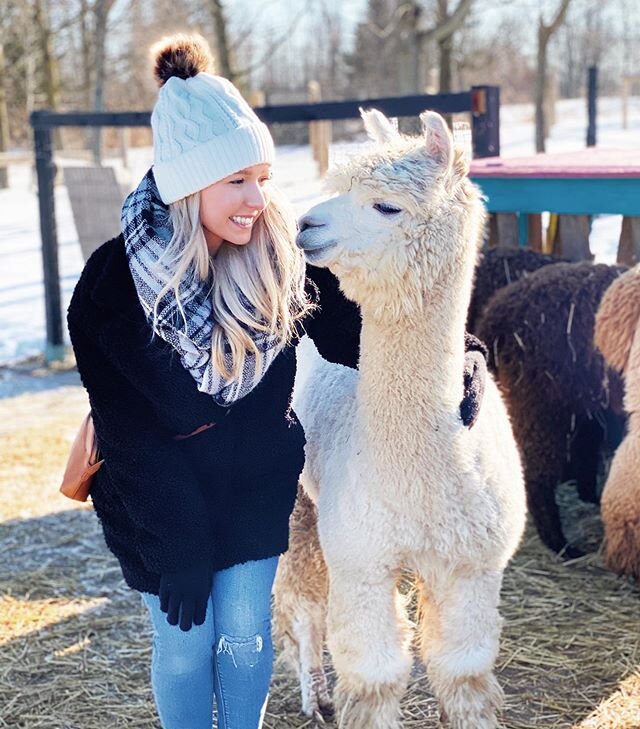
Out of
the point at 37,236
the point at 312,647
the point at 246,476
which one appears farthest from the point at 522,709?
the point at 37,236

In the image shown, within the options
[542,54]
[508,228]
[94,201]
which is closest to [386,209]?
[508,228]

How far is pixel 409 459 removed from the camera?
2174 mm

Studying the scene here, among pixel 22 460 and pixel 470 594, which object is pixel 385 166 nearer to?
pixel 470 594

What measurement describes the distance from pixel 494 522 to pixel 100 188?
6089 mm

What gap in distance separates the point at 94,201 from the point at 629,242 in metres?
4.60

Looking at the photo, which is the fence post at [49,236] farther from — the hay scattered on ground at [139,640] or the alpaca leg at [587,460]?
the alpaca leg at [587,460]

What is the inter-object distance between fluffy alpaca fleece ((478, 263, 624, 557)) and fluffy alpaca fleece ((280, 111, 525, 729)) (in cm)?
149

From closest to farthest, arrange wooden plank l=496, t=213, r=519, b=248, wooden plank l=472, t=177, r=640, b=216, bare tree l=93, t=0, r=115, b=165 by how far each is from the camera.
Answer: wooden plank l=472, t=177, r=640, b=216, wooden plank l=496, t=213, r=519, b=248, bare tree l=93, t=0, r=115, b=165

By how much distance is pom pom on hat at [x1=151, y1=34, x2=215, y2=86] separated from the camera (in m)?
2.06

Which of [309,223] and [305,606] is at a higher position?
[309,223]

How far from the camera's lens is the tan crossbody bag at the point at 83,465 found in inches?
84.6

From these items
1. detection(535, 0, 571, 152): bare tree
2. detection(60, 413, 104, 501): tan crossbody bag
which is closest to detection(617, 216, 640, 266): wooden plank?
detection(60, 413, 104, 501): tan crossbody bag

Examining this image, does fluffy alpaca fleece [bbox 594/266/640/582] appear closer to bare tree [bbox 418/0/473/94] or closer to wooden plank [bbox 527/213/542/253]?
wooden plank [bbox 527/213/542/253]

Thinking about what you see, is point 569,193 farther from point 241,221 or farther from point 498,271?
point 241,221
